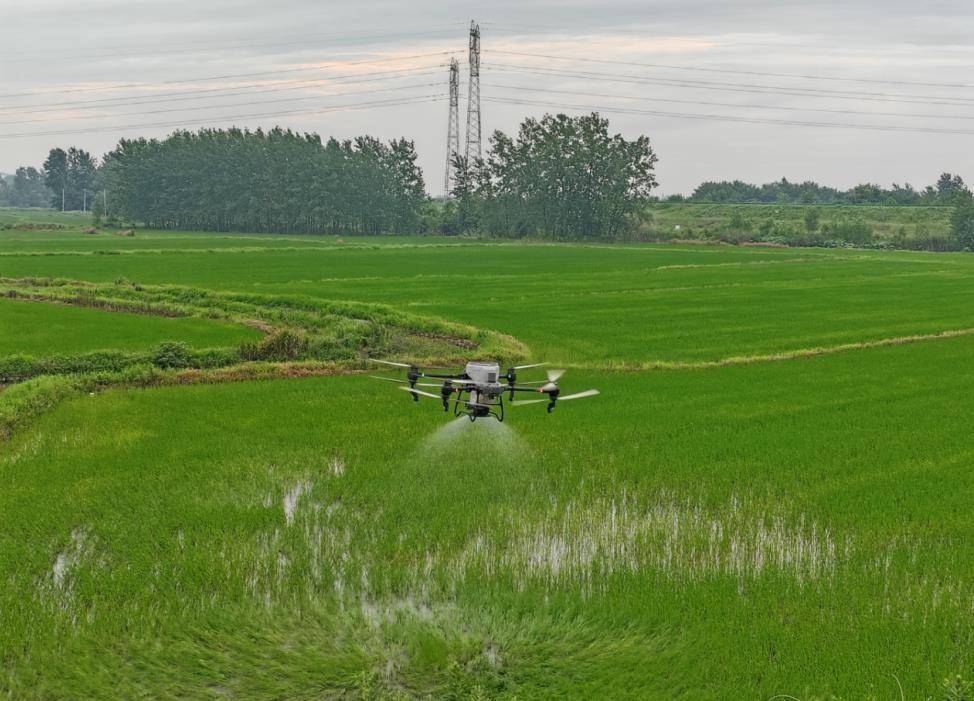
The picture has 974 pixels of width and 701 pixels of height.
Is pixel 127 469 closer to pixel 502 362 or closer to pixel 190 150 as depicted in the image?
pixel 502 362

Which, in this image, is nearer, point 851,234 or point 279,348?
point 279,348

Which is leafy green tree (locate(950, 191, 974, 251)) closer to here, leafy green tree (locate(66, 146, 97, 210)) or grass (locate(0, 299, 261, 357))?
grass (locate(0, 299, 261, 357))

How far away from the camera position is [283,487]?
1252 cm

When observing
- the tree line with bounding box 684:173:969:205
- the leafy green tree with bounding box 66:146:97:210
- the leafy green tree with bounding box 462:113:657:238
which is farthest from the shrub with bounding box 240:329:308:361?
the leafy green tree with bounding box 66:146:97:210

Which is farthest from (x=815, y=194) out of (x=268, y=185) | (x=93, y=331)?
(x=93, y=331)

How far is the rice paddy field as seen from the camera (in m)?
7.86

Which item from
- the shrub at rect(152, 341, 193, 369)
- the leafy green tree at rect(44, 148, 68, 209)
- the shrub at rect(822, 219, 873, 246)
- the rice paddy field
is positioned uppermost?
the leafy green tree at rect(44, 148, 68, 209)

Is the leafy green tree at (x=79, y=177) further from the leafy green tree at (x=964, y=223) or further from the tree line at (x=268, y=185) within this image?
the leafy green tree at (x=964, y=223)

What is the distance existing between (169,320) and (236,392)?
1198cm

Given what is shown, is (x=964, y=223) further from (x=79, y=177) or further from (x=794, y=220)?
(x=79, y=177)

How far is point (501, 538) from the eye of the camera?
1064 centimetres

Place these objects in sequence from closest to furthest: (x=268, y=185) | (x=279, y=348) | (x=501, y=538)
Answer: (x=501, y=538) → (x=279, y=348) → (x=268, y=185)

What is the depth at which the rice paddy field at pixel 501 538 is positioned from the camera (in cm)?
786

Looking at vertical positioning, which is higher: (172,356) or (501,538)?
(172,356)
